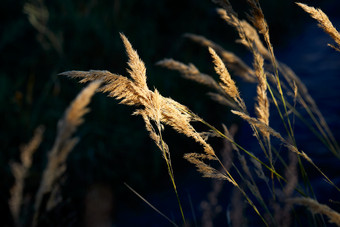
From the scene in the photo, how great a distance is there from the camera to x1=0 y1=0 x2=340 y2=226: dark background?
3.21m

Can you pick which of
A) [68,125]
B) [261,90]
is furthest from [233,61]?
[68,125]

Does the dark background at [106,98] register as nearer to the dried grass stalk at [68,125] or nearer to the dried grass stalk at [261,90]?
the dried grass stalk at [68,125]

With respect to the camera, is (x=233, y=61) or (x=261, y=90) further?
(x=233, y=61)

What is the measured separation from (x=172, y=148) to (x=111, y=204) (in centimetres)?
95

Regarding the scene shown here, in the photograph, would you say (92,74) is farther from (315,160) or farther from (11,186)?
(315,160)

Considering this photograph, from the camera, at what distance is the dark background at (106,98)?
321cm

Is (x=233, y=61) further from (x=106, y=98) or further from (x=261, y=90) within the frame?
(x=106, y=98)

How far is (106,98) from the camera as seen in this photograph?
12.4 ft

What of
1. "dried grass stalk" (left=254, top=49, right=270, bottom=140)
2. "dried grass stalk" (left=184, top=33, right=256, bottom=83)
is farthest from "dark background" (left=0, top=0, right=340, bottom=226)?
"dried grass stalk" (left=254, top=49, right=270, bottom=140)

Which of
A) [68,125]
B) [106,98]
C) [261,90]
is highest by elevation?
[261,90]

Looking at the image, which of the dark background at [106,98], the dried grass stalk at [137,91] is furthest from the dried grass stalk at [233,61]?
the dark background at [106,98]

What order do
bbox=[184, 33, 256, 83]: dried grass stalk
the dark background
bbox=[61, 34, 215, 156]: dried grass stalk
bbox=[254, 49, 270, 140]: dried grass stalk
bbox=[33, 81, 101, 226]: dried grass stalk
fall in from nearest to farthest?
1. bbox=[33, 81, 101, 226]: dried grass stalk
2. bbox=[61, 34, 215, 156]: dried grass stalk
3. bbox=[254, 49, 270, 140]: dried grass stalk
4. bbox=[184, 33, 256, 83]: dried grass stalk
5. the dark background

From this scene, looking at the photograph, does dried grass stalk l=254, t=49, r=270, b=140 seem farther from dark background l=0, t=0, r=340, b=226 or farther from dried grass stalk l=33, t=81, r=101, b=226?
dark background l=0, t=0, r=340, b=226

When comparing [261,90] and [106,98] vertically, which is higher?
[261,90]
